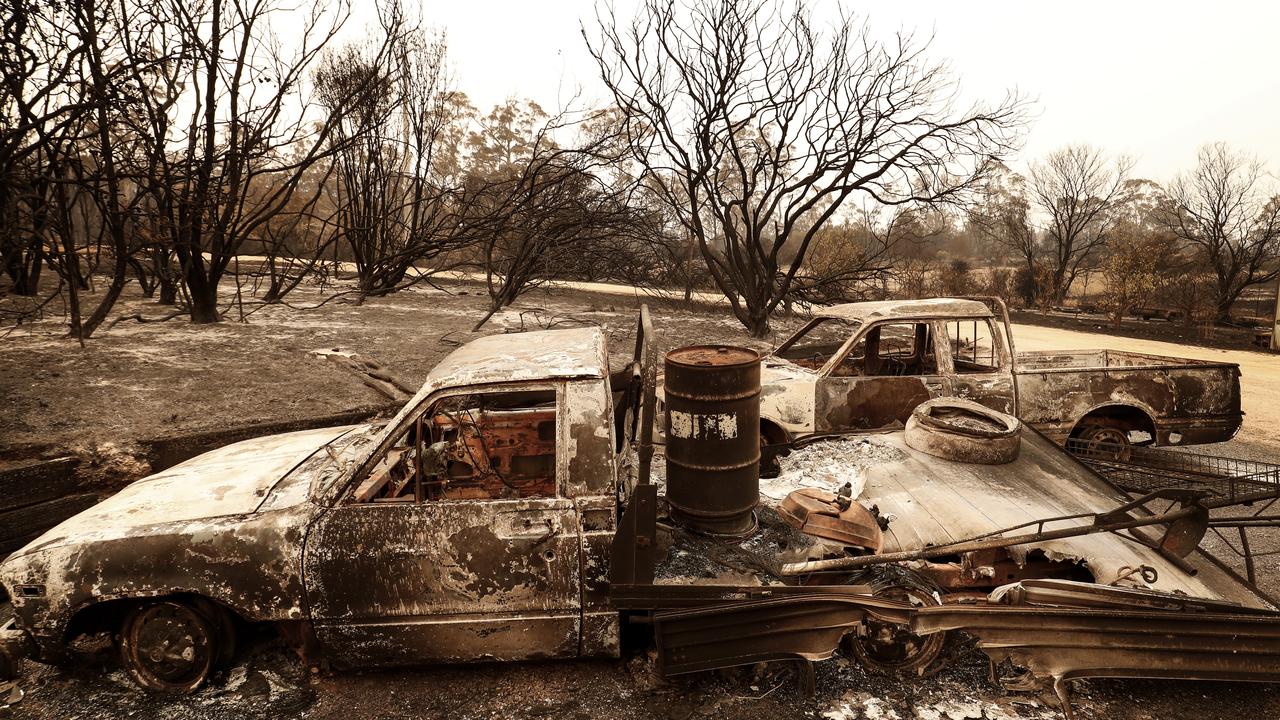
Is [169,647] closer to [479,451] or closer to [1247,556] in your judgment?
[479,451]

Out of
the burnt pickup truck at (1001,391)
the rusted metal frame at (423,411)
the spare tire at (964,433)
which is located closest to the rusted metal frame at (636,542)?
the rusted metal frame at (423,411)

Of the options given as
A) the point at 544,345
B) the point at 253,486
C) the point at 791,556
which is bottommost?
the point at 791,556

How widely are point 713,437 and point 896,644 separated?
1379 millimetres

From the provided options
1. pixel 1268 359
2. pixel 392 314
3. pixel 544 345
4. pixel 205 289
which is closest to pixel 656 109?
pixel 392 314

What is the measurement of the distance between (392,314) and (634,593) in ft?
41.9

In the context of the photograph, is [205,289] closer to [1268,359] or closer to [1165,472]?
[1165,472]

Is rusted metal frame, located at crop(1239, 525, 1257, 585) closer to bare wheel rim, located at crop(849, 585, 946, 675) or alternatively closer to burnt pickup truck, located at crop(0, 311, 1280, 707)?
burnt pickup truck, located at crop(0, 311, 1280, 707)

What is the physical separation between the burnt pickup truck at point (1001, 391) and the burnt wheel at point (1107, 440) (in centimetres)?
1

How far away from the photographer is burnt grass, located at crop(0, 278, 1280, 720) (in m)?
2.73

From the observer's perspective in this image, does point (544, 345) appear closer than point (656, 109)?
Yes

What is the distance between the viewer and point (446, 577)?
104 inches

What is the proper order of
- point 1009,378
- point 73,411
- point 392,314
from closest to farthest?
point 1009,378 < point 73,411 < point 392,314

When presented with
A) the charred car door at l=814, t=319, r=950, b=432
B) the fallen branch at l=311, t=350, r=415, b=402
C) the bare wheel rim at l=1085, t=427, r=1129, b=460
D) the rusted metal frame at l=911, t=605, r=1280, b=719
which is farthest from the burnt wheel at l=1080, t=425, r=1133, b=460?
the fallen branch at l=311, t=350, r=415, b=402

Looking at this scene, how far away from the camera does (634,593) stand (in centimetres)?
264
